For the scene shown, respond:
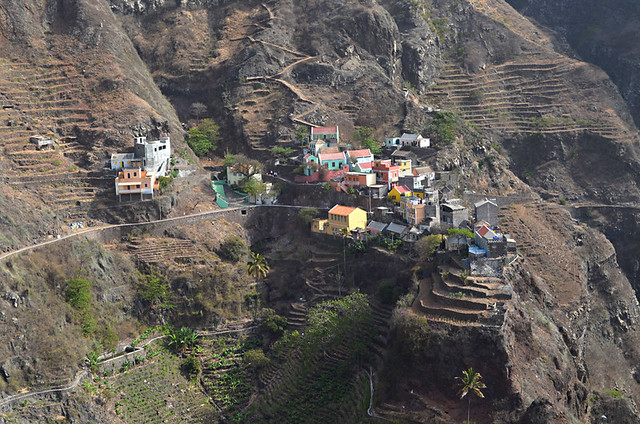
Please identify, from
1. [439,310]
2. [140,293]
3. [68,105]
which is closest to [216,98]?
[68,105]

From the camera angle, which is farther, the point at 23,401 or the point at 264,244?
the point at 264,244

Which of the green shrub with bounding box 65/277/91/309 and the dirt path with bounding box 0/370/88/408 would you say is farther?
the green shrub with bounding box 65/277/91/309

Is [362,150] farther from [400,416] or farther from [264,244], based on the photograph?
[400,416]

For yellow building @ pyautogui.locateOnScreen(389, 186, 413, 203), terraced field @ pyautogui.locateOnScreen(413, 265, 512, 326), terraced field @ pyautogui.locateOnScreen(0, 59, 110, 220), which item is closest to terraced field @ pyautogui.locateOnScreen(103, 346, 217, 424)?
terraced field @ pyautogui.locateOnScreen(0, 59, 110, 220)

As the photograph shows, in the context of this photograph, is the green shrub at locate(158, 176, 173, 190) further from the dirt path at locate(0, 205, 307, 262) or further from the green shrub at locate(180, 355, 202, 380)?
the green shrub at locate(180, 355, 202, 380)

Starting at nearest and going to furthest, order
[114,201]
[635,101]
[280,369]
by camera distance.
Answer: [280,369], [114,201], [635,101]

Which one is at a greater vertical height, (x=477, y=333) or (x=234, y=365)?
(x=477, y=333)

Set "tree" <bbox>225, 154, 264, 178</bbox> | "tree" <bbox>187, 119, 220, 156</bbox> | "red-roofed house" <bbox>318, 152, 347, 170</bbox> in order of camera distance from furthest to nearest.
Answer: "tree" <bbox>187, 119, 220, 156</bbox> < "tree" <bbox>225, 154, 264, 178</bbox> < "red-roofed house" <bbox>318, 152, 347, 170</bbox>

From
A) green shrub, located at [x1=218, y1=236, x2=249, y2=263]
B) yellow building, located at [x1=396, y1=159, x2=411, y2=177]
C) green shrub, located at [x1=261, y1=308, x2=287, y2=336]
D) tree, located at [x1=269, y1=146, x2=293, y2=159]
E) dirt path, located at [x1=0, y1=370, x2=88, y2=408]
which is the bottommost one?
dirt path, located at [x1=0, y1=370, x2=88, y2=408]
